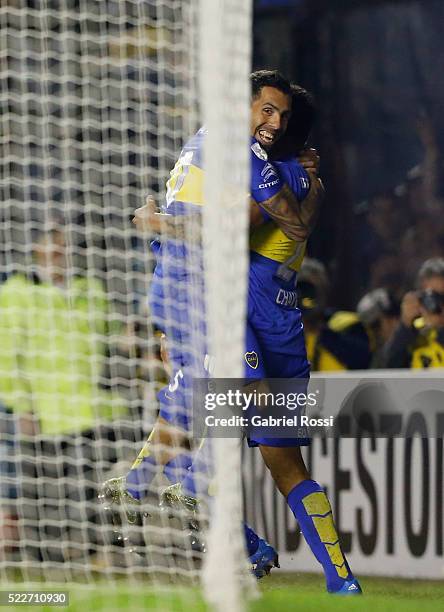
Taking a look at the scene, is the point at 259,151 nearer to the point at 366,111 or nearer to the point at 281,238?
the point at 281,238

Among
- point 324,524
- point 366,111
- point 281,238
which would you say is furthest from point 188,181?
point 366,111

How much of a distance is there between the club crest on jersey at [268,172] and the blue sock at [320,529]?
3.77ft

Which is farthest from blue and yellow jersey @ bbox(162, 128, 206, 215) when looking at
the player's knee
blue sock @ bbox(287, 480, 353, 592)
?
blue sock @ bbox(287, 480, 353, 592)

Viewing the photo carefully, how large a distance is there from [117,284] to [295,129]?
1.13 metres

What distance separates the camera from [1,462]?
5996mm

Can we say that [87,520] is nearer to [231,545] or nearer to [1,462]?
[1,462]

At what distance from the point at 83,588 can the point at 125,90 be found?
2.04 meters

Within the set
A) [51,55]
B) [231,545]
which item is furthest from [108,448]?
[51,55]

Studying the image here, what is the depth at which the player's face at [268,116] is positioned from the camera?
5.44 meters

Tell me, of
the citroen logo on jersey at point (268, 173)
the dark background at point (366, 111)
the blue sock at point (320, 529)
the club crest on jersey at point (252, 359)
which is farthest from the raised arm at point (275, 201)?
the dark background at point (366, 111)

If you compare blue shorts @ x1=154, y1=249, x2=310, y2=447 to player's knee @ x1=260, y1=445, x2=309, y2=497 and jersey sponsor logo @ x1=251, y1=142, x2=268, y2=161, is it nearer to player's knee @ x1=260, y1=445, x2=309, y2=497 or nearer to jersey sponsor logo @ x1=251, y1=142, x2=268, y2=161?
player's knee @ x1=260, y1=445, x2=309, y2=497

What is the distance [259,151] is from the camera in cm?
539

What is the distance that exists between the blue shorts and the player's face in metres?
0.46

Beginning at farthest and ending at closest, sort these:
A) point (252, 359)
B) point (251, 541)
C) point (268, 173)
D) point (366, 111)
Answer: point (366, 111) < point (251, 541) < point (252, 359) < point (268, 173)
